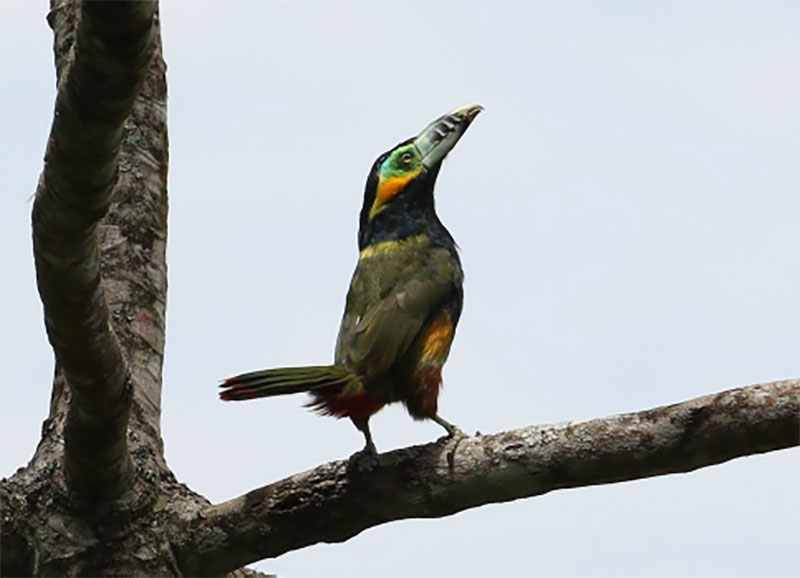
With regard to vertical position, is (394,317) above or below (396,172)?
below

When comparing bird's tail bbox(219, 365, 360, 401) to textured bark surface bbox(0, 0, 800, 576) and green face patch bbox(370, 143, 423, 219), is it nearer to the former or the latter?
textured bark surface bbox(0, 0, 800, 576)

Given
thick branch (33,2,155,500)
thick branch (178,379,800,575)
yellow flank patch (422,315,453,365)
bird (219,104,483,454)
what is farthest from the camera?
yellow flank patch (422,315,453,365)

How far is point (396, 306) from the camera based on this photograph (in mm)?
5270

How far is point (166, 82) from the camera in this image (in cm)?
533

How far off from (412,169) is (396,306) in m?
0.79

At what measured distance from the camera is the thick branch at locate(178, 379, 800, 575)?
12.3 feet

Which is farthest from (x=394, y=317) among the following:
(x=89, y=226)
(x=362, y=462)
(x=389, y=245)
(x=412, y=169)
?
(x=89, y=226)

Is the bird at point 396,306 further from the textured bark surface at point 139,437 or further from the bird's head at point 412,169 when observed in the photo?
the textured bark surface at point 139,437

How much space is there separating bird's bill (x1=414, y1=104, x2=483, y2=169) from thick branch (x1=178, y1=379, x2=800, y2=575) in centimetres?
187

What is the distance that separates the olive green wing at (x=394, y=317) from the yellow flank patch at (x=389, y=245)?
117 millimetres

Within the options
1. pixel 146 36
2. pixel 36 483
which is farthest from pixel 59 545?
pixel 146 36

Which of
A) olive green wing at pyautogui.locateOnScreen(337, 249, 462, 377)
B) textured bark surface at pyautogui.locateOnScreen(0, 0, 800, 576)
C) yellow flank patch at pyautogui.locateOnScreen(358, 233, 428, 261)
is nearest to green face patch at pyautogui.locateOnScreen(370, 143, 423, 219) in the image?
yellow flank patch at pyautogui.locateOnScreen(358, 233, 428, 261)

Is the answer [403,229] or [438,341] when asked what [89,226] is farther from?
[403,229]

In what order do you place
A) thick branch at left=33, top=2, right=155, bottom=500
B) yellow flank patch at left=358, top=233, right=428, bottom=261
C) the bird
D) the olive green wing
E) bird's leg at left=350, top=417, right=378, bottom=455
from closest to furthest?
thick branch at left=33, top=2, right=155, bottom=500 → bird's leg at left=350, top=417, right=378, bottom=455 → the bird → the olive green wing → yellow flank patch at left=358, top=233, right=428, bottom=261
